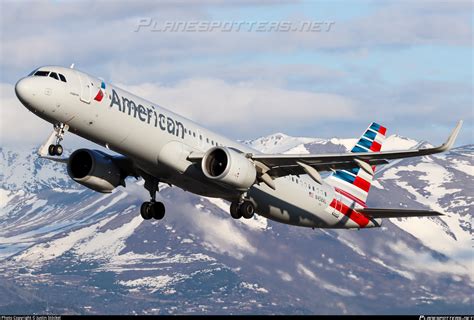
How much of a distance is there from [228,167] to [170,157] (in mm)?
2956

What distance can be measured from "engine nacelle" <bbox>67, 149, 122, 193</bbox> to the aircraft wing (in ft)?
25.8

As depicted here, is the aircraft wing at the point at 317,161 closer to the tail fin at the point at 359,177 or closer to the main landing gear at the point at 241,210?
the main landing gear at the point at 241,210

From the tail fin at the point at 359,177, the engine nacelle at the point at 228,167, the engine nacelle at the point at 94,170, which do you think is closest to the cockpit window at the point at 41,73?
the engine nacelle at the point at 94,170

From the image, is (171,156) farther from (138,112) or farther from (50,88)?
(50,88)

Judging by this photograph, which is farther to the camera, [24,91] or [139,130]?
[139,130]

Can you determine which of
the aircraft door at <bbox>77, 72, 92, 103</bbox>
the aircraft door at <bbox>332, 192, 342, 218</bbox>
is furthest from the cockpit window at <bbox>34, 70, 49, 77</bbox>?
the aircraft door at <bbox>332, 192, 342, 218</bbox>

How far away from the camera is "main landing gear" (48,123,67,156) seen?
53.0 metres

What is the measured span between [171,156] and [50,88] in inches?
292

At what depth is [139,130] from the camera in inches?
2168

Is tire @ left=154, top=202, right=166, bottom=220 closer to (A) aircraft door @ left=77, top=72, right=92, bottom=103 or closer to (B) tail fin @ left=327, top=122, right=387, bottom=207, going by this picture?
(A) aircraft door @ left=77, top=72, right=92, bottom=103

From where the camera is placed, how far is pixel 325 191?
222ft

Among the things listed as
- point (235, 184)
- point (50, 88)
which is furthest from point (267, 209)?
point (50, 88)

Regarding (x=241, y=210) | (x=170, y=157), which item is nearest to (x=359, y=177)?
(x=241, y=210)

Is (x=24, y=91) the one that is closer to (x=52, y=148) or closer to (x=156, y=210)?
(x=52, y=148)
